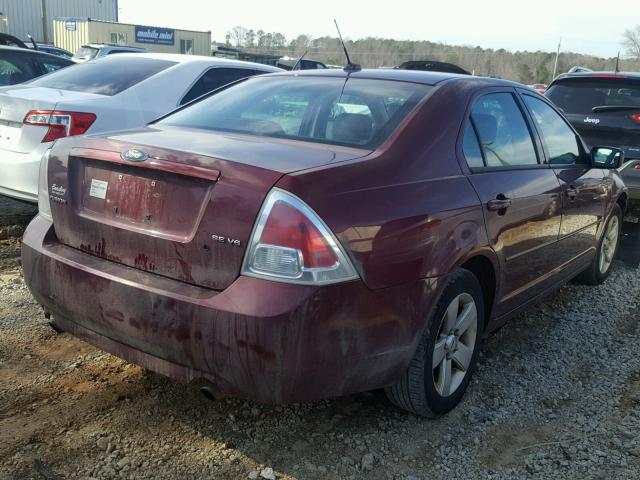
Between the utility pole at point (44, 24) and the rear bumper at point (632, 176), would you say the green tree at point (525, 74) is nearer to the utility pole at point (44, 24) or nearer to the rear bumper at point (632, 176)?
the utility pole at point (44, 24)

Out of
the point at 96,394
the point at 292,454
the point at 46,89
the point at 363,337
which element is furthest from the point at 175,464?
the point at 46,89

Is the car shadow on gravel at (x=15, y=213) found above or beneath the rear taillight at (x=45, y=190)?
beneath

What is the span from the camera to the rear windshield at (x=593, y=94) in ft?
23.5

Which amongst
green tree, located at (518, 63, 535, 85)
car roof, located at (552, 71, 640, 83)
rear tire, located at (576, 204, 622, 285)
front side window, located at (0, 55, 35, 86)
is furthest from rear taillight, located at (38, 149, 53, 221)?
green tree, located at (518, 63, 535, 85)

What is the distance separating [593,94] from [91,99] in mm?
5280

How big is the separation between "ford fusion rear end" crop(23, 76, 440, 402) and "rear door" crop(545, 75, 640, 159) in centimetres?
488

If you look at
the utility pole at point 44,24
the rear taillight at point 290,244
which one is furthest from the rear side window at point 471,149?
the utility pole at point 44,24

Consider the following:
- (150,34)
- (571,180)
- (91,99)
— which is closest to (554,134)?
(571,180)

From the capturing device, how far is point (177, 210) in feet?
8.38

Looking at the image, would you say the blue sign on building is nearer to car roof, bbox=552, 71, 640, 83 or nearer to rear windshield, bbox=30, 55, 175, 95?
rear windshield, bbox=30, 55, 175, 95

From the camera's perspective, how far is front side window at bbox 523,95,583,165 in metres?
4.14

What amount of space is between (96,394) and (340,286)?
59.3 inches

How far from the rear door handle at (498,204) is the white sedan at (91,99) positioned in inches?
133

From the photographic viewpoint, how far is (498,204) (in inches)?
128
